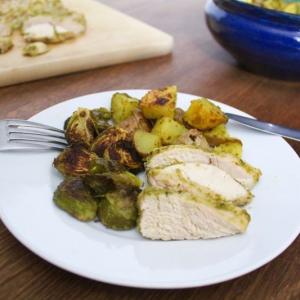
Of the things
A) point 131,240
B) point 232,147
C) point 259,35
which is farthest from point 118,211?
point 259,35

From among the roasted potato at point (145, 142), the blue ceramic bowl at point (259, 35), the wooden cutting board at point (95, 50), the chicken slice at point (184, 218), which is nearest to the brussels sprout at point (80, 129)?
the roasted potato at point (145, 142)

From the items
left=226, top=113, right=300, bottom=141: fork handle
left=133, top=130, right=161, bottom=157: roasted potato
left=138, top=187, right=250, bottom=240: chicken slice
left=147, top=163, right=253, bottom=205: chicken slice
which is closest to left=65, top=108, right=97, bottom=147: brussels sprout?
left=133, top=130, right=161, bottom=157: roasted potato

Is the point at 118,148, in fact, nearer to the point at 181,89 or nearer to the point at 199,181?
the point at 199,181

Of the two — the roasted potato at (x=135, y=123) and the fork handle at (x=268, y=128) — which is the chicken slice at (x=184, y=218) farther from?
the fork handle at (x=268, y=128)

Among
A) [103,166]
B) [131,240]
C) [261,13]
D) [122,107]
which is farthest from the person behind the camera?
[261,13]

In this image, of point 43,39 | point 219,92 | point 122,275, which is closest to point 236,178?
point 122,275

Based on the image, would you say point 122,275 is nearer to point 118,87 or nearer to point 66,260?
point 66,260

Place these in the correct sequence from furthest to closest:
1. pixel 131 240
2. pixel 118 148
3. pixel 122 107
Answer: pixel 122 107
pixel 118 148
pixel 131 240
